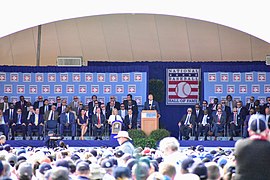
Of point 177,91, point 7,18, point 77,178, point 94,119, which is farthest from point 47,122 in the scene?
point 77,178

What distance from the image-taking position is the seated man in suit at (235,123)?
2430 centimetres

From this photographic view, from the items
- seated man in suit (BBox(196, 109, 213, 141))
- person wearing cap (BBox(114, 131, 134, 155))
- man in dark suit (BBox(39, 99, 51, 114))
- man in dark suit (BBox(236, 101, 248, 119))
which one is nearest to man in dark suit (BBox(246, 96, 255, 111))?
man in dark suit (BBox(236, 101, 248, 119))

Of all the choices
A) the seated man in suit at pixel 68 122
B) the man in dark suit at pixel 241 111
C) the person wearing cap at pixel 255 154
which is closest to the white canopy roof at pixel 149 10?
the man in dark suit at pixel 241 111

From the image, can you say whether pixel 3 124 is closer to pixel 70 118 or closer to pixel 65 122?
pixel 65 122

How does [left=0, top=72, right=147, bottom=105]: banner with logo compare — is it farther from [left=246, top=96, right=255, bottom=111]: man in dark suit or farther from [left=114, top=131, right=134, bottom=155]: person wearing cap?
[left=114, top=131, right=134, bottom=155]: person wearing cap

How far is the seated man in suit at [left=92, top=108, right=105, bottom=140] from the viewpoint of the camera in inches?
969

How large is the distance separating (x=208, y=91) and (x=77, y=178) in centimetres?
1838

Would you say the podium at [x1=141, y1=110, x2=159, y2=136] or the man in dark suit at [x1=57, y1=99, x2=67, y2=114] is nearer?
the podium at [x1=141, y1=110, x2=159, y2=136]

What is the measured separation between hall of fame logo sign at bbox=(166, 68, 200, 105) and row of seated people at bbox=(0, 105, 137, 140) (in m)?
3.19

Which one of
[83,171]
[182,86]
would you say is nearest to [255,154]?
[83,171]

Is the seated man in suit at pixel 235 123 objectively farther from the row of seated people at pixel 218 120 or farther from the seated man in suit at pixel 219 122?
the seated man in suit at pixel 219 122

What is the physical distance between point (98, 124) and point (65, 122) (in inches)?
40.9

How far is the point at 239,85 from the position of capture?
2664 cm

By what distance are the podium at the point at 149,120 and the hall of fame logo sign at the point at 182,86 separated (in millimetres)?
3302
